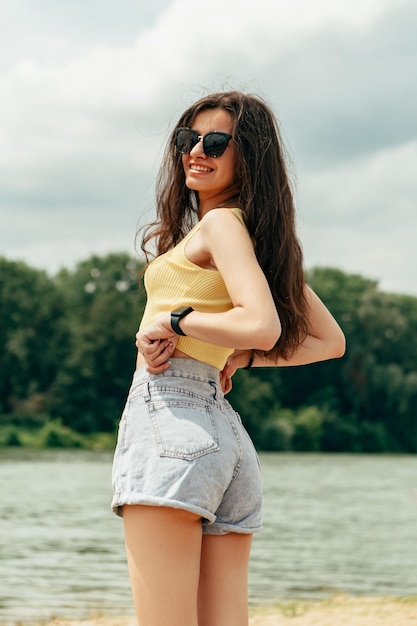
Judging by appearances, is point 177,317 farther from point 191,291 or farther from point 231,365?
point 231,365

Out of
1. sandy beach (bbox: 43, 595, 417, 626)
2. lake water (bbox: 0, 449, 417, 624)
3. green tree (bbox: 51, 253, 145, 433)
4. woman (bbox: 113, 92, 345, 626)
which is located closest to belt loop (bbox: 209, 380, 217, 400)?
woman (bbox: 113, 92, 345, 626)

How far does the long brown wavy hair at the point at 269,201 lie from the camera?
2.91m

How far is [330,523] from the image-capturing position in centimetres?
1917

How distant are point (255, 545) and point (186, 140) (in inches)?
508

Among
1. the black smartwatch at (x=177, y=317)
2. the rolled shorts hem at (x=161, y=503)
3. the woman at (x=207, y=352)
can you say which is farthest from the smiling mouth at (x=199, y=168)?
the rolled shorts hem at (x=161, y=503)

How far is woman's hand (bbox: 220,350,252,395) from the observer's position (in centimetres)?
306

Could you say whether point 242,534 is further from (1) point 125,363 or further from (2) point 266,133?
(1) point 125,363

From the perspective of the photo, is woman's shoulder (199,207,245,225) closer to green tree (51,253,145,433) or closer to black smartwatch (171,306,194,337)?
black smartwatch (171,306,194,337)

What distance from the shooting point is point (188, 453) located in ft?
8.77

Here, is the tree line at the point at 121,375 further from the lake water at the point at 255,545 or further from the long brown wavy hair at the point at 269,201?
the long brown wavy hair at the point at 269,201

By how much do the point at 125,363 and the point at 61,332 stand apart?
16.4 ft

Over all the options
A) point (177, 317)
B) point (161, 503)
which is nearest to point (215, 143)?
point (177, 317)

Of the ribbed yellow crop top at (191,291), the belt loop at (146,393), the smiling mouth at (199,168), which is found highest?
the smiling mouth at (199,168)

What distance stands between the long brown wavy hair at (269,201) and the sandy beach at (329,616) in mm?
4422
